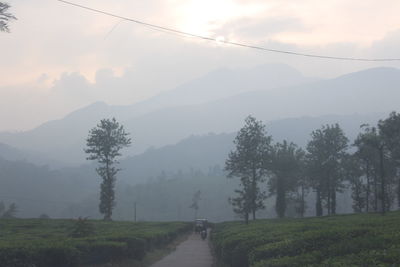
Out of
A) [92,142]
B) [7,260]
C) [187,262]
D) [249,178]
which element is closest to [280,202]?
[249,178]

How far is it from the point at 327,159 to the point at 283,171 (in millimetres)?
6249

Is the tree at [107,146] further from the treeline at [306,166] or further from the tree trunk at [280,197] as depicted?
the tree trunk at [280,197]

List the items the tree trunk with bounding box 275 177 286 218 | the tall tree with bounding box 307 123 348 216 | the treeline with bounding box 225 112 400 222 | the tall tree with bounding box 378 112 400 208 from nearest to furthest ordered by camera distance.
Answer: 1. the tall tree with bounding box 378 112 400 208
2. the treeline with bounding box 225 112 400 222
3. the tall tree with bounding box 307 123 348 216
4. the tree trunk with bounding box 275 177 286 218

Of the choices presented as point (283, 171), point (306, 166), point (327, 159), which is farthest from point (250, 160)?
point (327, 159)

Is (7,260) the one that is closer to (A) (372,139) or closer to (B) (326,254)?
(B) (326,254)

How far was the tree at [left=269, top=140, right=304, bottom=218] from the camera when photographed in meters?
63.2

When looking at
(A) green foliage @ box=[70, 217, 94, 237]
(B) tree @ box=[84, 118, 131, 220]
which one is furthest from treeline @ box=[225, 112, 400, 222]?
(A) green foliage @ box=[70, 217, 94, 237]

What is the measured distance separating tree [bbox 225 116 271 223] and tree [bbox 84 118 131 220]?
16.8m

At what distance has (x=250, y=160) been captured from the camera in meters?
58.8

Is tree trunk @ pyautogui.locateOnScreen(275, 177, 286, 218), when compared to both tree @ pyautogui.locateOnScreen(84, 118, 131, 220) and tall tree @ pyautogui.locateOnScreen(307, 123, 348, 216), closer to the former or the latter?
tall tree @ pyautogui.locateOnScreen(307, 123, 348, 216)

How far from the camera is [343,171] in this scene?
63906 mm

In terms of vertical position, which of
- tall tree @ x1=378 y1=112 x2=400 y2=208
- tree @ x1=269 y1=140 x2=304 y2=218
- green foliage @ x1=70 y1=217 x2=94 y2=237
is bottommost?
green foliage @ x1=70 y1=217 x2=94 y2=237

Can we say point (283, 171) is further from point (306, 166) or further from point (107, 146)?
point (107, 146)

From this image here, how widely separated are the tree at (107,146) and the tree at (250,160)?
1679cm
